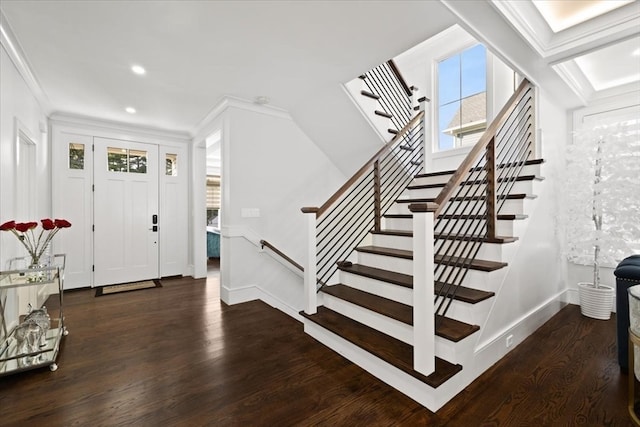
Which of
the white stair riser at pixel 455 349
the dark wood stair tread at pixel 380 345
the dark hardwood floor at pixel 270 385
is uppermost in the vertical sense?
the white stair riser at pixel 455 349

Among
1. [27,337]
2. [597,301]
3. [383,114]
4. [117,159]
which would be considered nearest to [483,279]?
[597,301]

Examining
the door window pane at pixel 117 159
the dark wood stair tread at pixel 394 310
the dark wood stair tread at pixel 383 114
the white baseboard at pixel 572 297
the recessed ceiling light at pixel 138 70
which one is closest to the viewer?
the dark wood stair tread at pixel 394 310

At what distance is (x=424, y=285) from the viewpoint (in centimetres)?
167

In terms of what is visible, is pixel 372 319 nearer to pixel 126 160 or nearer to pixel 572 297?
pixel 572 297

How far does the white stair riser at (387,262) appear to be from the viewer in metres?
2.61

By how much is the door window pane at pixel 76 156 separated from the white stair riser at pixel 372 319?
13.9ft

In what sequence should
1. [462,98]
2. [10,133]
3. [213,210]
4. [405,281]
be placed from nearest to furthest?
[405,281] < [10,133] < [462,98] < [213,210]

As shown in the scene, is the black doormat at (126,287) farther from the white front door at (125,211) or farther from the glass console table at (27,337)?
the glass console table at (27,337)

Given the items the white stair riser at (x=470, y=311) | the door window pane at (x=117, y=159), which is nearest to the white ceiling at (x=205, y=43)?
the door window pane at (x=117, y=159)

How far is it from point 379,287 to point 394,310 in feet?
1.18

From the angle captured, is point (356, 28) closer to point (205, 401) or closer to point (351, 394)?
point (351, 394)

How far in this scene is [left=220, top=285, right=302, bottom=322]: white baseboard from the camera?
11.6 feet

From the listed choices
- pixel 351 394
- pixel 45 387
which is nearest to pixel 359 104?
pixel 351 394

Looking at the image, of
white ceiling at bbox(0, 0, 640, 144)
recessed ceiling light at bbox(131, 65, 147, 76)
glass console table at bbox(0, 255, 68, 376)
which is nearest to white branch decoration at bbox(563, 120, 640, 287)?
white ceiling at bbox(0, 0, 640, 144)
